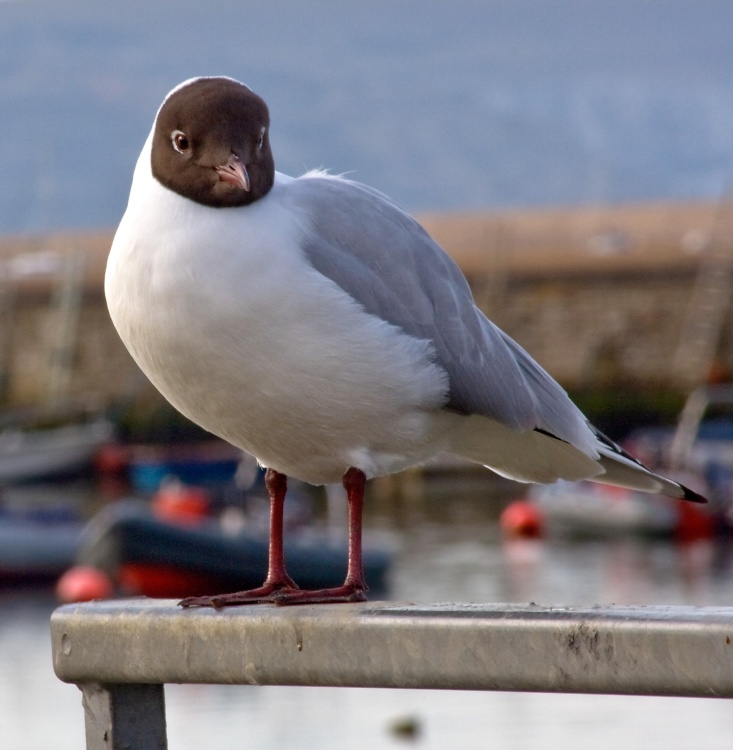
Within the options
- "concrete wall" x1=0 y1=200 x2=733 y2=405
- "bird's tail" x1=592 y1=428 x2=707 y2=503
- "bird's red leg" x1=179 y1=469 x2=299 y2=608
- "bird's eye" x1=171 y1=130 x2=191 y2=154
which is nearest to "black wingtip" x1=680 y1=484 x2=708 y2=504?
"bird's tail" x1=592 y1=428 x2=707 y2=503

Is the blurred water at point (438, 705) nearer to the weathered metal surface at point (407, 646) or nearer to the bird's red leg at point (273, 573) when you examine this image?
the bird's red leg at point (273, 573)

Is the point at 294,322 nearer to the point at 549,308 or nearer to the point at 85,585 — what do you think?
the point at 85,585

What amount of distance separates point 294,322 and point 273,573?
53 centimetres

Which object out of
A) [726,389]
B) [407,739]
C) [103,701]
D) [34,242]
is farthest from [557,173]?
[103,701]

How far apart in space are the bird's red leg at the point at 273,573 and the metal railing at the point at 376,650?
0.09 meters

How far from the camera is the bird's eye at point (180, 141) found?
296 centimetres

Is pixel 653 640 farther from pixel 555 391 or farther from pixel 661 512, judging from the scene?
pixel 661 512

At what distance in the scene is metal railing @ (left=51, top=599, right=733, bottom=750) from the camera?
2.05 meters

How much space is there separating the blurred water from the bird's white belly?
7.25 meters

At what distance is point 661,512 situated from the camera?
80.3ft

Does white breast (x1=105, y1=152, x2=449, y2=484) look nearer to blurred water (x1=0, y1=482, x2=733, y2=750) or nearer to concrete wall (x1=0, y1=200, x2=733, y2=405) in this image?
blurred water (x1=0, y1=482, x2=733, y2=750)

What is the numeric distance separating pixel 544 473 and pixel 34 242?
5234cm

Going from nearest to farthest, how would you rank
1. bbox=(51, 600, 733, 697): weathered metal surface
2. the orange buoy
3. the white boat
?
bbox=(51, 600, 733, 697): weathered metal surface
the orange buoy
the white boat

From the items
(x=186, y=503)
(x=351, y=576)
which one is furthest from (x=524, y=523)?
(x=351, y=576)
